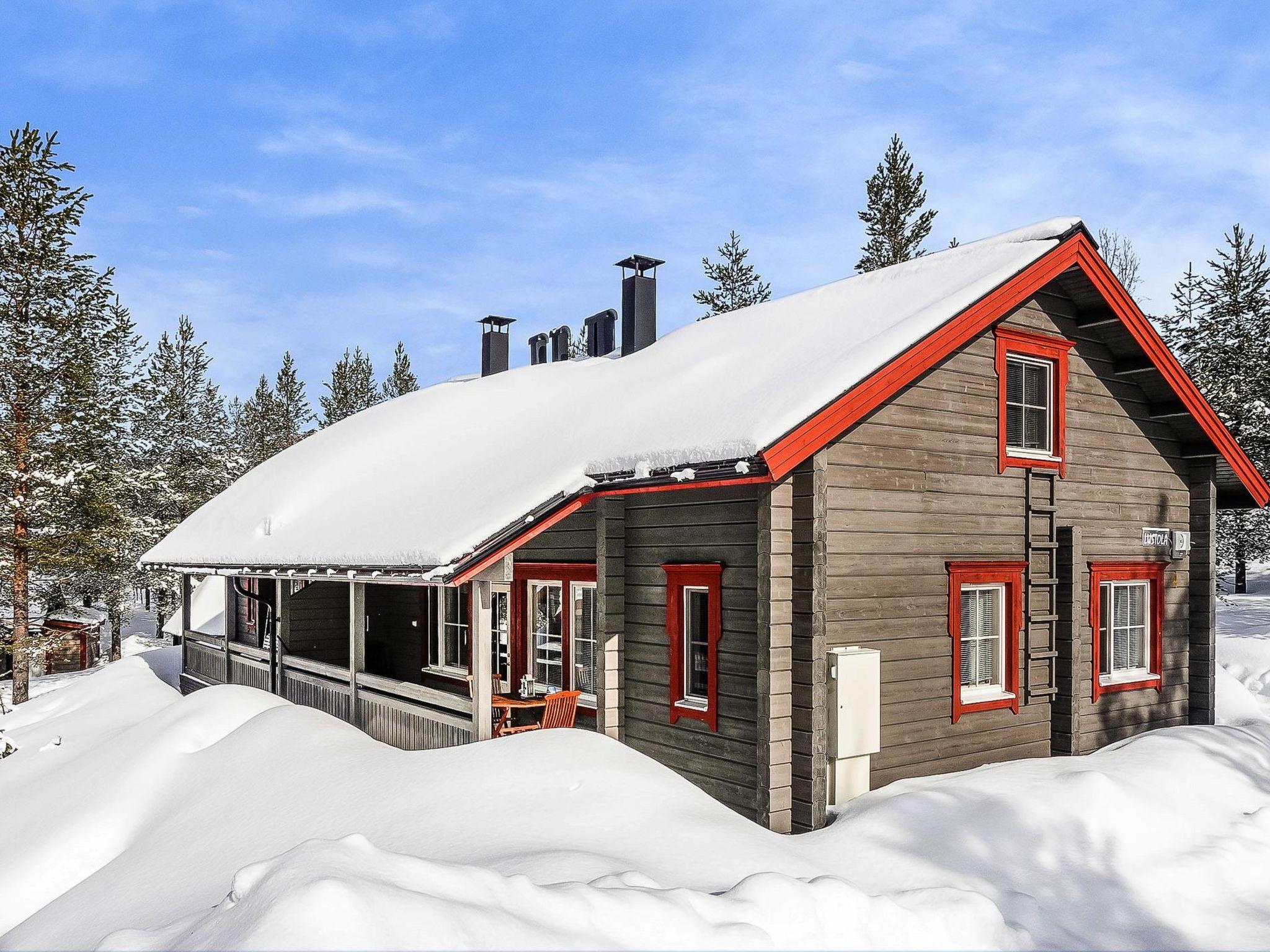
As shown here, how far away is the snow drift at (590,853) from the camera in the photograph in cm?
547

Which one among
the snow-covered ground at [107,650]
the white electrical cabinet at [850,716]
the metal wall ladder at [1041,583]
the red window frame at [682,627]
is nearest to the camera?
the white electrical cabinet at [850,716]

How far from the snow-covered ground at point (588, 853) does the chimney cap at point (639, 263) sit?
9.24 m

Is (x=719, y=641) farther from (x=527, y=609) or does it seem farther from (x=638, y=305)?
(x=638, y=305)

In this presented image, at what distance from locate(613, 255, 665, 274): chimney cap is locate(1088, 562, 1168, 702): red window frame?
907 centimetres

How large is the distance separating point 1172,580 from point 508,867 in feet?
34.9

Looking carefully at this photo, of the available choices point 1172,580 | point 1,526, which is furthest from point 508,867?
point 1,526

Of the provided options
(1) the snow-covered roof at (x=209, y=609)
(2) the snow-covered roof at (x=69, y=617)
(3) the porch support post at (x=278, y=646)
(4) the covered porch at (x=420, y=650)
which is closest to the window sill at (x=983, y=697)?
(4) the covered porch at (x=420, y=650)

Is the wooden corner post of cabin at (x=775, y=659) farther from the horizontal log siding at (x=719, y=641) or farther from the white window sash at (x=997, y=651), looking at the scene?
the white window sash at (x=997, y=651)

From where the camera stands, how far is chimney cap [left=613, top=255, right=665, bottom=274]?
17.5 meters

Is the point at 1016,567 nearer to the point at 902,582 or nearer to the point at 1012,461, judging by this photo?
the point at 1012,461

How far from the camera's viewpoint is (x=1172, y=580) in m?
13.5

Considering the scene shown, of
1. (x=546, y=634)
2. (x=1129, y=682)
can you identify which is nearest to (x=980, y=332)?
(x=1129, y=682)

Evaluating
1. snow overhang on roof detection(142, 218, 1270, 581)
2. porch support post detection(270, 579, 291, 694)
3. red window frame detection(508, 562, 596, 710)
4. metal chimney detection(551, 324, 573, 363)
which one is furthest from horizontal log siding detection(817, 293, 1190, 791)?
metal chimney detection(551, 324, 573, 363)

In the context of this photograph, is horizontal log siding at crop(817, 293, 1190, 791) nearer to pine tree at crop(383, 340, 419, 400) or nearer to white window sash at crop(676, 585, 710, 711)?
white window sash at crop(676, 585, 710, 711)
